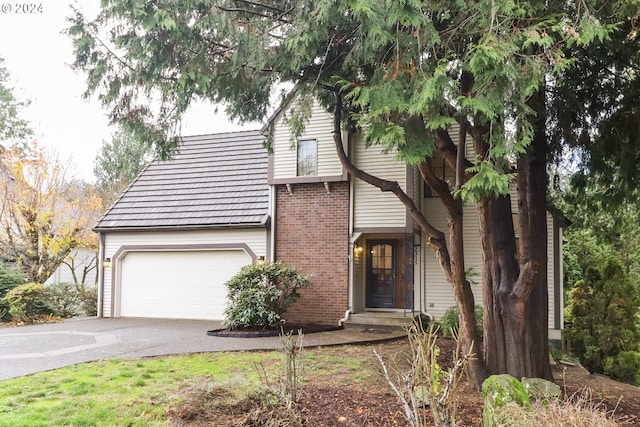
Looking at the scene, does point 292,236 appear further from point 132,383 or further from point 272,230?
point 132,383

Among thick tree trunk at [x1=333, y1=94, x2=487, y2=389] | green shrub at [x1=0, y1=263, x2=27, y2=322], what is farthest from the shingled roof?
thick tree trunk at [x1=333, y1=94, x2=487, y2=389]

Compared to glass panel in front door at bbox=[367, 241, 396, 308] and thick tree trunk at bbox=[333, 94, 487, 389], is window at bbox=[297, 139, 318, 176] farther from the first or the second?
thick tree trunk at bbox=[333, 94, 487, 389]

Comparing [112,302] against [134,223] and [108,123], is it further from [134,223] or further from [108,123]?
[108,123]

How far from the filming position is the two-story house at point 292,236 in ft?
41.2

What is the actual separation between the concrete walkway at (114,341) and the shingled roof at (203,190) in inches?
117

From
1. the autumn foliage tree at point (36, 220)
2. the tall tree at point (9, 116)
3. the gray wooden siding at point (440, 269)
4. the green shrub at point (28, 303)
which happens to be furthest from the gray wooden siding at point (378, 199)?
the tall tree at point (9, 116)

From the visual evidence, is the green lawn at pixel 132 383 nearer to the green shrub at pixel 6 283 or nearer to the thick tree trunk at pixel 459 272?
the thick tree trunk at pixel 459 272

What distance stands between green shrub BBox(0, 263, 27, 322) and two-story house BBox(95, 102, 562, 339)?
8.44 feet

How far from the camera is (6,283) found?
1470cm

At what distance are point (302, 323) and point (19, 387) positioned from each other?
7.38 m

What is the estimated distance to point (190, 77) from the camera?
6.18 meters

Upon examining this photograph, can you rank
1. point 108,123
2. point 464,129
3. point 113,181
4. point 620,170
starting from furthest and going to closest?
point 113,181, point 620,170, point 108,123, point 464,129

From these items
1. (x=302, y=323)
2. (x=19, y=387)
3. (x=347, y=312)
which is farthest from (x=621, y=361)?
(x=19, y=387)

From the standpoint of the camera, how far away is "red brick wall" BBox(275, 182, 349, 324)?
12.7m
